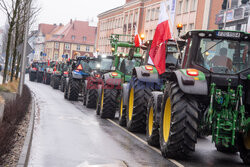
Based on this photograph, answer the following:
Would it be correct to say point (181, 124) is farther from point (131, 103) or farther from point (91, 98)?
point (91, 98)

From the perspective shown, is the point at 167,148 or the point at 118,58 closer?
the point at 167,148

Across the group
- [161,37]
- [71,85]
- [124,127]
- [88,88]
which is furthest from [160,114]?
[71,85]

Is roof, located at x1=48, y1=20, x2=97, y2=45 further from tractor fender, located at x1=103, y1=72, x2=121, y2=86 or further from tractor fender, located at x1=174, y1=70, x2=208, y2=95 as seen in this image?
tractor fender, located at x1=174, y1=70, x2=208, y2=95

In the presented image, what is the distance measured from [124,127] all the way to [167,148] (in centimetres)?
538

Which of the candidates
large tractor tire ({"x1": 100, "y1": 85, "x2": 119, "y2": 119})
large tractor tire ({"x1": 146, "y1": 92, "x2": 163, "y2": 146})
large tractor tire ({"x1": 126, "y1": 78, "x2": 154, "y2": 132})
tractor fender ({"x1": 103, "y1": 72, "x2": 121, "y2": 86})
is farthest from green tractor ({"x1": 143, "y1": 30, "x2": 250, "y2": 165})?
tractor fender ({"x1": 103, "y1": 72, "x2": 121, "y2": 86})

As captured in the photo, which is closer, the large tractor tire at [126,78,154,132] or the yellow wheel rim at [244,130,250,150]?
the yellow wheel rim at [244,130,250,150]

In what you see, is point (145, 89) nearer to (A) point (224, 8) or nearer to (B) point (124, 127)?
(B) point (124, 127)

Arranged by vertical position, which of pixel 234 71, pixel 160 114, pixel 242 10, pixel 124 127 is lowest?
pixel 124 127

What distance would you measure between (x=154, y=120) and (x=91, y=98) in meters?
10.8

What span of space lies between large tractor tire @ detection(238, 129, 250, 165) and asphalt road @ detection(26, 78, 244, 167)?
0.59ft

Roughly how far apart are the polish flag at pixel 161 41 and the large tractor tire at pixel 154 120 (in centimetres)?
96

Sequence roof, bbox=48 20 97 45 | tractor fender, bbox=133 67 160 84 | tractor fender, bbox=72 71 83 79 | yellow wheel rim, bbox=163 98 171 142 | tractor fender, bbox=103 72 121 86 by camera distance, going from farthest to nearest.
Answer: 1. roof, bbox=48 20 97 45
2. tractor fender, bbox=72 71 83 79
3. tractor fender, bbox=103 72 121 86
4. tractor fender, bbox=133 67 160 84
5. yellow wheel rim, bbox=163 98 171 142

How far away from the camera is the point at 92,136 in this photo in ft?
38.8

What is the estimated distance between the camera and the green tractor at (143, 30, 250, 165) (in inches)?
340
